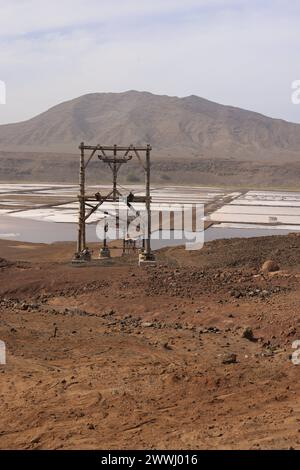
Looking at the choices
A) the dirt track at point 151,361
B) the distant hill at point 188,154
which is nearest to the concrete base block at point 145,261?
the dirt track at point 151,361

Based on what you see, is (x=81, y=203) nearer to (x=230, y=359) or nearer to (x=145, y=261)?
(x=145, y=261)

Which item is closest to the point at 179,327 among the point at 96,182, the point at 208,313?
the point at 208,313

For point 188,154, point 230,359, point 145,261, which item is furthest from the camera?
point 188,154

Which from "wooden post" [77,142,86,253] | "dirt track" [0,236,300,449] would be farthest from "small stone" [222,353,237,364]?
"wooden post" [77,142,86,253]

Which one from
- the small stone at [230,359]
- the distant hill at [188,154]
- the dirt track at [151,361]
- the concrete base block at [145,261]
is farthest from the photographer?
the distant hill at [188,154]

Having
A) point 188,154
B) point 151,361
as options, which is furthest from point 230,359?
point 188,154

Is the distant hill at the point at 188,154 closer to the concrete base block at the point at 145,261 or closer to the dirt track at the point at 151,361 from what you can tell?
the concrete base block at the point at 145,261

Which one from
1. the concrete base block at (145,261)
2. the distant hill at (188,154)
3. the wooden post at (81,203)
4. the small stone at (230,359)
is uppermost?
the distant hill at (188,154)

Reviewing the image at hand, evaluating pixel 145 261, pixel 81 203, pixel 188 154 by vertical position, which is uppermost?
pixel 188 154
